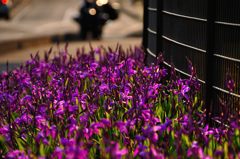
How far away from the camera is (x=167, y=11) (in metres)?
9.75

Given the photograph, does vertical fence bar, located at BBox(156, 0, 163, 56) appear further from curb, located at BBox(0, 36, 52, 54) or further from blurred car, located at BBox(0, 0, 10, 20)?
blurred car, located at BBox(0, 0, 10, 20)

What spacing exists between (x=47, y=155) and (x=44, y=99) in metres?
1.46

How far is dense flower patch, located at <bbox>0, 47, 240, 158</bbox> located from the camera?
17.8 ft

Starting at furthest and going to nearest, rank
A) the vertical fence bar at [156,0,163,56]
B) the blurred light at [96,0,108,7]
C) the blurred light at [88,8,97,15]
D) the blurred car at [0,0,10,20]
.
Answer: the blurred car at [0,0,10,20] → the blurred light at [96,0,108,7] → the blurred light at [88,8,97,15] → the vertical fence bar at [156,0,163,56]

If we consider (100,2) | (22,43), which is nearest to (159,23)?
(22,43)

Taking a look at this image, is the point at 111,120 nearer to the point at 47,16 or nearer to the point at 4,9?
the point at 4,9

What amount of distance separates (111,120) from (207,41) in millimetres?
1365

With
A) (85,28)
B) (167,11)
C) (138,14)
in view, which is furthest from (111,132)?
(138,14)

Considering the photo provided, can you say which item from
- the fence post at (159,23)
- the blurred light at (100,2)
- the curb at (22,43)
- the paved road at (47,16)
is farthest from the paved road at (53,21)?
the fence post at (159,23)

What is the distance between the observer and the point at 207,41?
739 centimetres

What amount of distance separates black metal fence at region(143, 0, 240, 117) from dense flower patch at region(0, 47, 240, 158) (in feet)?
0.59

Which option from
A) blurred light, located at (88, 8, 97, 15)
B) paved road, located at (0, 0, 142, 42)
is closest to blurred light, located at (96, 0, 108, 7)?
blurred light, located at (88, 8, 97, 15)

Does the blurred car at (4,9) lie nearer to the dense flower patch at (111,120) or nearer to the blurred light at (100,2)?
the blurred light at (100,2)

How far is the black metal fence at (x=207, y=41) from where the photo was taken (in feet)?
22.6
